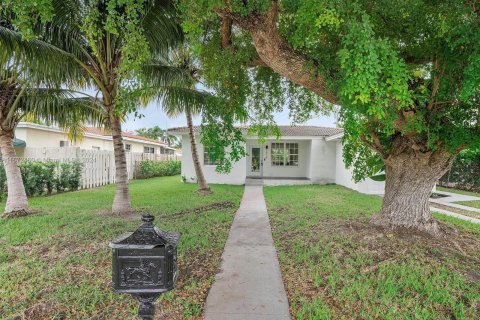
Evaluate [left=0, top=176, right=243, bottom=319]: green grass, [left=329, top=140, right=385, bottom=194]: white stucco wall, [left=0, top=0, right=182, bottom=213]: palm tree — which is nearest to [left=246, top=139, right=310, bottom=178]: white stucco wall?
[left=329, top=140, right=385, bottom=194]: white stucco wall

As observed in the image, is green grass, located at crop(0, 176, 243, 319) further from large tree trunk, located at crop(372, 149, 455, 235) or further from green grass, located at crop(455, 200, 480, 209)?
green grass, located at crop(455, 200, 480, 209)

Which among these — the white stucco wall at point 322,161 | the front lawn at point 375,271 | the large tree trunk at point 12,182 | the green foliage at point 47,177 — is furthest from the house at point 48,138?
the white stucco wall at point 322,161

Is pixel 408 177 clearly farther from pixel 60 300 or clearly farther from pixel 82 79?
pixel 82 79

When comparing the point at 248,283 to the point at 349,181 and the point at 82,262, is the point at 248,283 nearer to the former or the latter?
the point at 82,262

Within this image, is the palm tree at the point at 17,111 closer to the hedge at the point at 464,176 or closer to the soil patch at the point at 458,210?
the soil patch at the point at 458,210

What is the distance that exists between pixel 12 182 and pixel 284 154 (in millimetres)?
14838

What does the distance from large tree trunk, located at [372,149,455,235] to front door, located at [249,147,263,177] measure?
13.6 m

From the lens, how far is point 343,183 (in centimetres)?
1645

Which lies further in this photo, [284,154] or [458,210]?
[284,154]

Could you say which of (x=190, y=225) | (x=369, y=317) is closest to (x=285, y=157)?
(x=190, y=225)

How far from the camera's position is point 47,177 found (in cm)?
1215

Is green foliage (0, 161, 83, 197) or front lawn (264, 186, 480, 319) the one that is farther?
green foliage (0, 161, 83, 197)

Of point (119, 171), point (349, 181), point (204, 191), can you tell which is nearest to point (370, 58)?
point (119, 171)

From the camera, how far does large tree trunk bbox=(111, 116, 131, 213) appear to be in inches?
317
